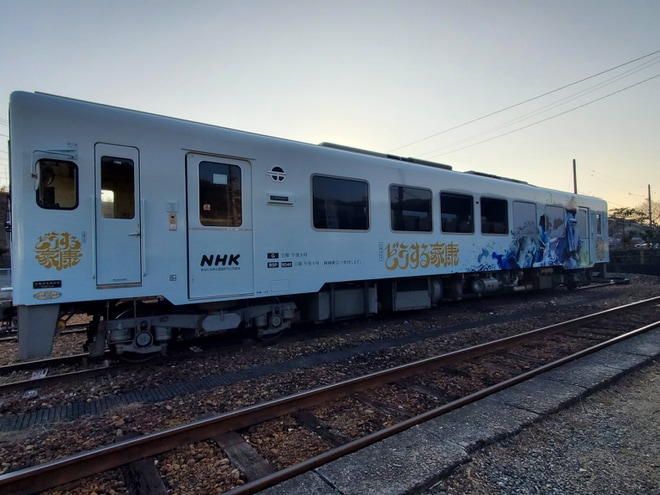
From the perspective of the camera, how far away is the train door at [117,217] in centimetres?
511

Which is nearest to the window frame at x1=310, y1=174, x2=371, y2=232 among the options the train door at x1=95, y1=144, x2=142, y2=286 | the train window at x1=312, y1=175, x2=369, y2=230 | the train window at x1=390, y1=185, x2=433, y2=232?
the train window at x1=312, y1=175, x2=369, y2=230

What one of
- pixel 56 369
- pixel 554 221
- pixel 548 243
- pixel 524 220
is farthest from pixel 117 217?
pixel 554 221

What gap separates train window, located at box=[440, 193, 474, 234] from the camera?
926 centimetres

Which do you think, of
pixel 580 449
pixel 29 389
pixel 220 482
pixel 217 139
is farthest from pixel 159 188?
pixel 580 449

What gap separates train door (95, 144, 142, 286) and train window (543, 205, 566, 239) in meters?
11.7

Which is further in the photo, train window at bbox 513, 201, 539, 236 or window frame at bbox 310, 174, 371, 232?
train window at bbox 513, 201, 539, 236

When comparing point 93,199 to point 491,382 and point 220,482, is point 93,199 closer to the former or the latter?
point 220,482

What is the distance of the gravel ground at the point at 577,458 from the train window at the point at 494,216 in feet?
21.0

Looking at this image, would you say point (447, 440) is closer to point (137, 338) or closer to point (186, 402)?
point (186, 402)

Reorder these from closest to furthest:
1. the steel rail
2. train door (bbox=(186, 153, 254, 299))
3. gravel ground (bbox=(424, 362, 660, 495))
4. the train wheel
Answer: the steel rail < gravel ground (bbox=(424, 362, 660, 495)) < the train wheel < train door (bbox=(186, 153, 254, 299))

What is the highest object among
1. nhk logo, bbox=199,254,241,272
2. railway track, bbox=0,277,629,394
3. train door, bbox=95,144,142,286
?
train door, bbox=95,144,142,286

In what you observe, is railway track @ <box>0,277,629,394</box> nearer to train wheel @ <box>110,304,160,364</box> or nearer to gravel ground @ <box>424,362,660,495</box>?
train wheel @ <box>110,304,160,364</box>

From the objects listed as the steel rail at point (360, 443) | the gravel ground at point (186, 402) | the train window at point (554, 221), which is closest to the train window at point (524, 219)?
the train window at point (554, 221)

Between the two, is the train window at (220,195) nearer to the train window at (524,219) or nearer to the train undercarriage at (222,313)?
the train undercarriage at (222,313)
